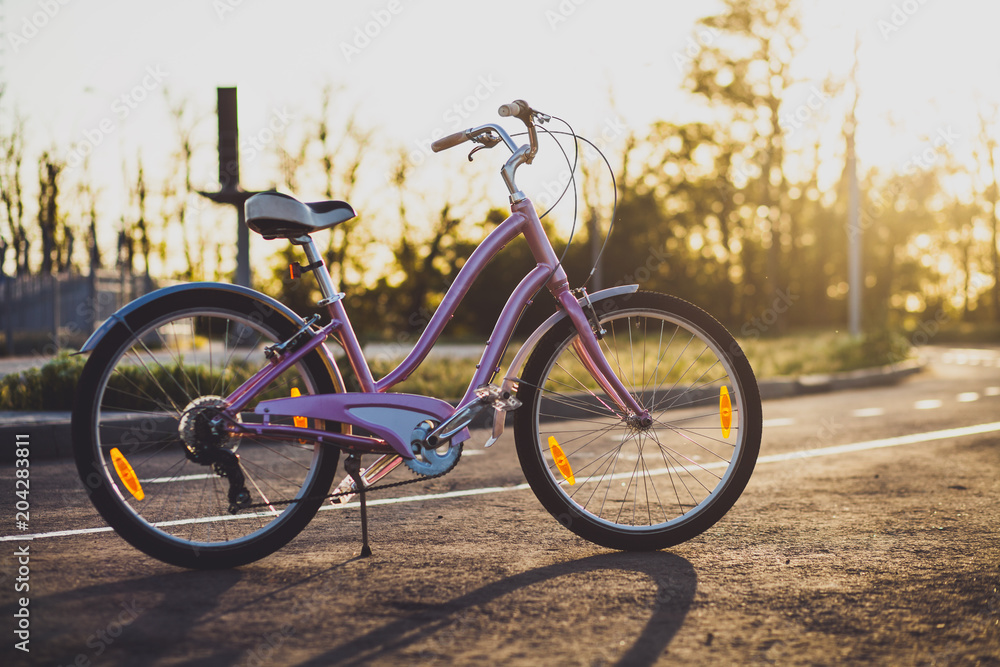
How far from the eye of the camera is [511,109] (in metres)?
3.56

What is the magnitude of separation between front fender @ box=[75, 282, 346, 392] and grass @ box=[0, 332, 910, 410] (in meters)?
0.30

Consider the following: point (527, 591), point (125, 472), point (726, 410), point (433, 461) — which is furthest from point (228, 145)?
point (527, 591)

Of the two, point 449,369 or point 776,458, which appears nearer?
point 776,458

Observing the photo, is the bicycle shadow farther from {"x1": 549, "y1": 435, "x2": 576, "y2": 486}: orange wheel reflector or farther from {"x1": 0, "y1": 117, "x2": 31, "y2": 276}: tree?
{"x1": 0, "y1": 117, "x2": 31, "y2": 276}: tree

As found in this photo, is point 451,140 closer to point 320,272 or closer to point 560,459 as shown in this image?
point 320,272

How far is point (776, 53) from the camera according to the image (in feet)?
98.8

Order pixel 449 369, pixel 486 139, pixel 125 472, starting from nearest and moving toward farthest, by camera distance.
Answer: pixel 125 472, pixel 486 139, pixel 449 369

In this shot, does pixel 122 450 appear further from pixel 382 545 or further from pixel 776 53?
pixel 776 53

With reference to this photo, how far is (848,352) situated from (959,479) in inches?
518

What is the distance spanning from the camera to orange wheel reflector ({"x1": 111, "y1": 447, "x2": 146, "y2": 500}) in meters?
3.17

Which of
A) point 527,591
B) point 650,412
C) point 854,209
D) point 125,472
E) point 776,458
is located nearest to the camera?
point 527,591

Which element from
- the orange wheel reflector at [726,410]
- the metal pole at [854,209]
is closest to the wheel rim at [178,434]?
the orange wheel reflector at [726,410]

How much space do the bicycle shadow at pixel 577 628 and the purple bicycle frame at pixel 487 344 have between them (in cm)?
61

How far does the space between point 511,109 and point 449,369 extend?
8150 mm
